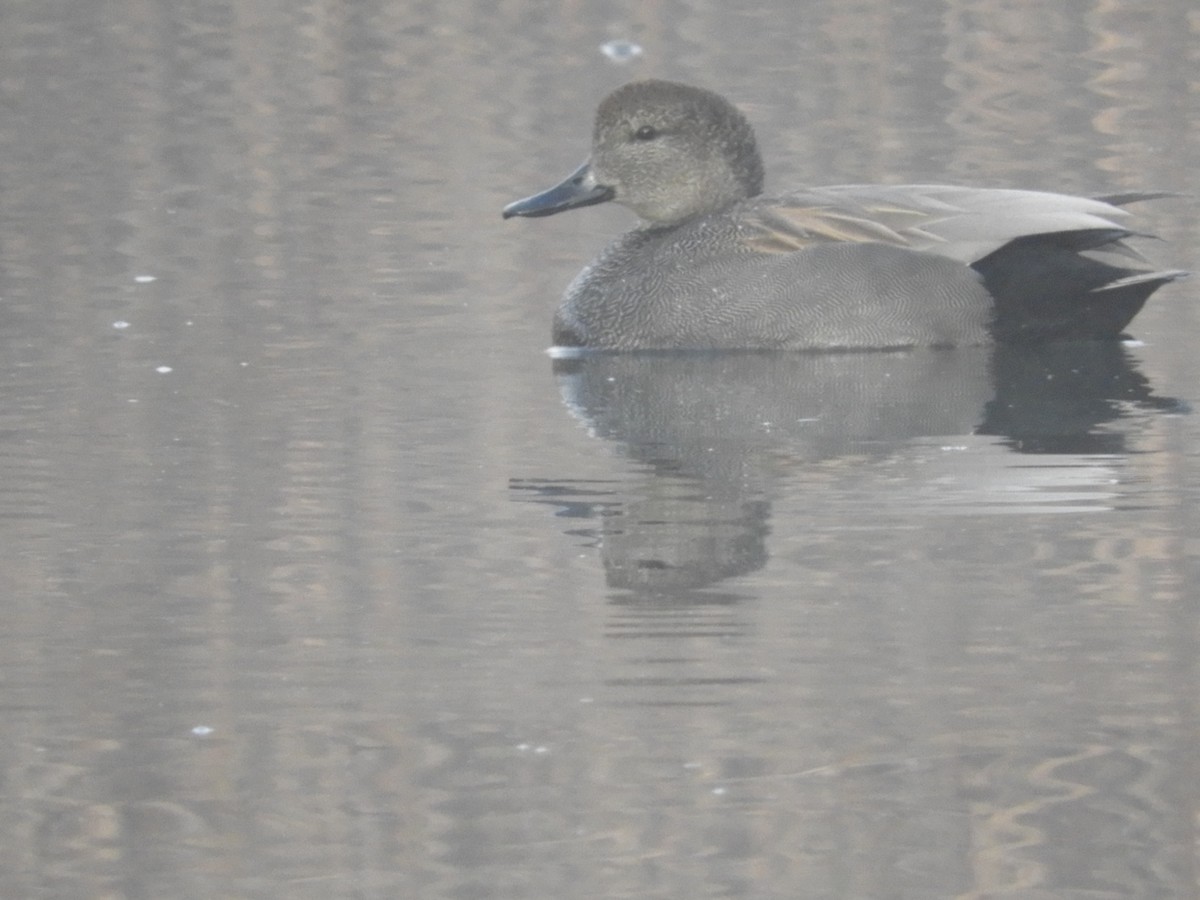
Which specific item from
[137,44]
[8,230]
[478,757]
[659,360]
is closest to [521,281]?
[659,360]

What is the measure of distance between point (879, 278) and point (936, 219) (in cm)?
28

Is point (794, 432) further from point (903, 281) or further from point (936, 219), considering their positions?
point (936, 219)

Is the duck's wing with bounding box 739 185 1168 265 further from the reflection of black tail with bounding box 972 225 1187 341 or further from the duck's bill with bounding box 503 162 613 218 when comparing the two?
the duck's bill with bounding box 503 162 613 218

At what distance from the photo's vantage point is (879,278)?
330 inches

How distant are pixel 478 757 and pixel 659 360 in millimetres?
4103

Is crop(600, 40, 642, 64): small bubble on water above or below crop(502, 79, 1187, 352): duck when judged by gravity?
above

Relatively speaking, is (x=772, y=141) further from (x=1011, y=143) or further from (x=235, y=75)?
(x=235, y=75)

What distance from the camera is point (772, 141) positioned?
12.8m

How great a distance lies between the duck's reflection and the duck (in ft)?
0.27

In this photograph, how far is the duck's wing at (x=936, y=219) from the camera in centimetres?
828

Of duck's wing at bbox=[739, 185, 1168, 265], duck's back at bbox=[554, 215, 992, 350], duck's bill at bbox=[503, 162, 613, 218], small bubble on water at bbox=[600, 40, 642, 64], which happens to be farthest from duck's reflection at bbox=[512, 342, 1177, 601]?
small bubble on water at bbox=[600, 40, 642, 64]

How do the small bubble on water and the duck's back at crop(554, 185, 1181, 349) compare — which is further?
the small bubble on water

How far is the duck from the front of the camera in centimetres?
834

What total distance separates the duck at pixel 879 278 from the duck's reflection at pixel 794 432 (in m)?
0.08
